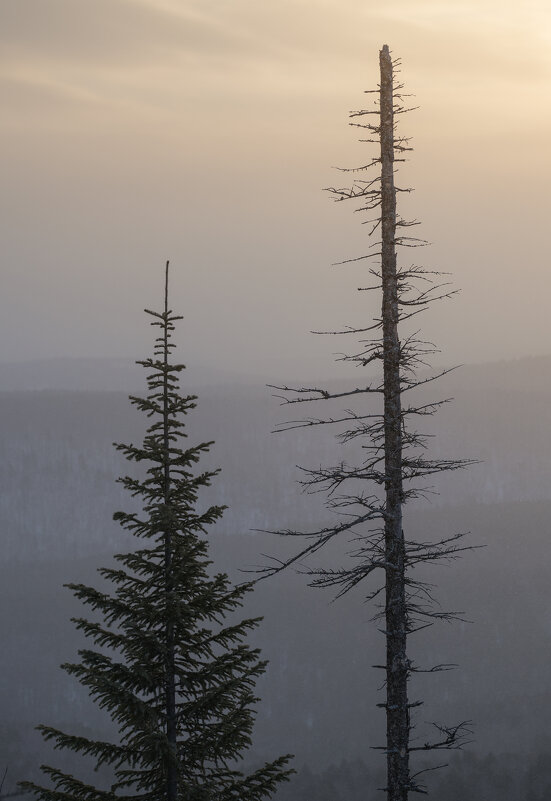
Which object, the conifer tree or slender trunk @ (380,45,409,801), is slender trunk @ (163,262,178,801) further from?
slender trunk @ (380,45,409,801)

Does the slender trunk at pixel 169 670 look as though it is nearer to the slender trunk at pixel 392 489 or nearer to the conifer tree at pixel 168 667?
the conifer tree at pixel 168 667

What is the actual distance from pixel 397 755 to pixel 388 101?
13310 mm

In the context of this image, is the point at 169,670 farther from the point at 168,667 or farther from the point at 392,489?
the point at 392,489

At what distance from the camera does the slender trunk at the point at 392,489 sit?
1900 centimetres

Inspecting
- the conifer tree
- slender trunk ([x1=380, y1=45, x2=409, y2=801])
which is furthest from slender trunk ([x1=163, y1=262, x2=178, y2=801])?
slender trunk ([x1=380, y1=45, x2=409, y2=801])

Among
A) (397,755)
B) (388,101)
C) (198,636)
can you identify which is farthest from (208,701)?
(388,101)

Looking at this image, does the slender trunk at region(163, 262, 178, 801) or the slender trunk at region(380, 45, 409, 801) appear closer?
the slender trunk at region(163, 262, 178, 801)

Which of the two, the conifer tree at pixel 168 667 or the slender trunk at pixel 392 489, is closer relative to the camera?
the conifer tree at pixel 168 667

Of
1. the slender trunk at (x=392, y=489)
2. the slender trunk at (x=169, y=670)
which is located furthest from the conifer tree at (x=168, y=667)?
the slender trunk at (x=392, y=489)

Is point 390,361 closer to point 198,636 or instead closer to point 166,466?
point 166,466

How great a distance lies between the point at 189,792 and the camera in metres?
17.4

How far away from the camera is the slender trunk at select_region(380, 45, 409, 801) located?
1900 cm

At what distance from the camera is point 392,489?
64.0 ft

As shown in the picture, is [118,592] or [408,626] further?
[408,626]
